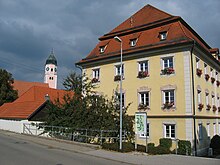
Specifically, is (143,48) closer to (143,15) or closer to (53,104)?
(143,15)

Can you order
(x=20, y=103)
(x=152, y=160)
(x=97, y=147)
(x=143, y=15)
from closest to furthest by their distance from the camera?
(x=152, y=160) → (x=97, y=147) → (x=143, y=15) → (x=20, y=103)

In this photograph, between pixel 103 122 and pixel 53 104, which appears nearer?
pixel 103 122

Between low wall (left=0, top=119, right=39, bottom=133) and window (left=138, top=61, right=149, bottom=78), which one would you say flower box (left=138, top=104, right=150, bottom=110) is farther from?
low wall (left=0, top=119, right=39, bottom=133)

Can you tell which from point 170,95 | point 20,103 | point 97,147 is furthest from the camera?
point 20,103

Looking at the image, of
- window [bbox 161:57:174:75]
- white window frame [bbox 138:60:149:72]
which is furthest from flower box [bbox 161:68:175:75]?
white window frame [bbox 138:60:149:72]

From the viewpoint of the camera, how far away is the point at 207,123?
2472 cm

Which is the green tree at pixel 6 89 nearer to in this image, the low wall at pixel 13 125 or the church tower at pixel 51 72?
the low wall at pixel 13 125

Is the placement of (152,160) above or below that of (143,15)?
below

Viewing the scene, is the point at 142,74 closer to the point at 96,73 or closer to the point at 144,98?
the point at 144,98

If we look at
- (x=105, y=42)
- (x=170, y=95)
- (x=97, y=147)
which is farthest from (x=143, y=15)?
(x=97, y=147)

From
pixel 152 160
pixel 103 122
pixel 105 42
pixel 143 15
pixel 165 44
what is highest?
pixel 143 15

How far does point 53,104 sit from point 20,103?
16.4 meters

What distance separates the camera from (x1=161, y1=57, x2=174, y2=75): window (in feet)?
73.3

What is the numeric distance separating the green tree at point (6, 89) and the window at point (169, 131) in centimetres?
3801
